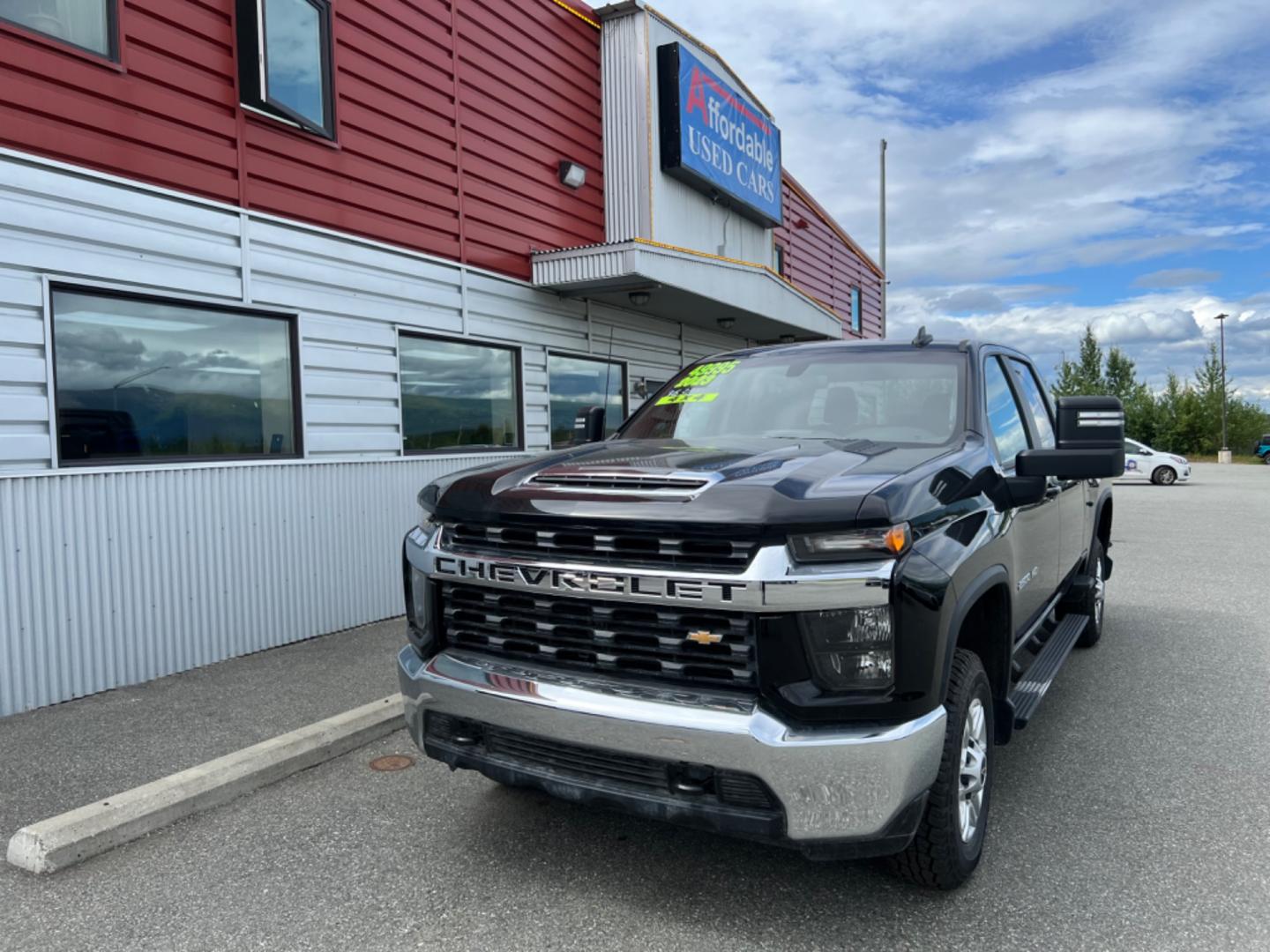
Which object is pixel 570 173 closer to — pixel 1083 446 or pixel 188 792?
pixel 1083 446

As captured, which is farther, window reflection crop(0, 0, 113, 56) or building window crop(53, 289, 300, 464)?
building window crop(53, 289, 300, 464)

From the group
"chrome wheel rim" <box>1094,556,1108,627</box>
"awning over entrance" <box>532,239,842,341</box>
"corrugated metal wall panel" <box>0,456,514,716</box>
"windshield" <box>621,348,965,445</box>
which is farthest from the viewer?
"awning over entrance" <box>532,239,842,341</box>

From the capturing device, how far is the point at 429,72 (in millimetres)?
7734

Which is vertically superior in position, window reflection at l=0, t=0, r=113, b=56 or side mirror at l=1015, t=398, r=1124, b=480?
window reflection at l=0, t=0, r=113, b=56

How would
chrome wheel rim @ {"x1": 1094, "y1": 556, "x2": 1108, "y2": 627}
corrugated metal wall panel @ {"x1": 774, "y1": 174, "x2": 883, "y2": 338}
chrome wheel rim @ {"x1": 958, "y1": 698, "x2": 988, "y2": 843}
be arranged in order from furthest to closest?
corrugated metal wall panel @ {"x1": 774, "y1": 174, "x2": 883, "y2": 338}
chrome wheel rim @ {"x1": 1094, "y1": 556, "x2": 1108, "y2": 627}
chrome wheel rim @ {"x1": 958, "y1": 698, "x2": 988, "y2": 843}

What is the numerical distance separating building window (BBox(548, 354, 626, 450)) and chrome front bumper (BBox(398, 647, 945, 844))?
6.57 metres

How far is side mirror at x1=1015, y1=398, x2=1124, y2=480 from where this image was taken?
10.6 ft

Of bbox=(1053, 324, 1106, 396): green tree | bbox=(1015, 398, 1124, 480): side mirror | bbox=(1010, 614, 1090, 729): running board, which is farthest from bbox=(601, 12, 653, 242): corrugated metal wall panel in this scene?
bbox=(1053, 324, 1106, 396): green tree

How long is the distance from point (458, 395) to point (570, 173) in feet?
9.58

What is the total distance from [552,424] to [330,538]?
3.31 m

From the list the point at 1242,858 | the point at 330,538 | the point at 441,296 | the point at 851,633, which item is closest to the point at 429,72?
the point at 441,296

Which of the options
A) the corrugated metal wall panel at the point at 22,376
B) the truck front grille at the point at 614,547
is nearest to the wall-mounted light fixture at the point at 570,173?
the corrugated metal wall panel at the point at 22,376

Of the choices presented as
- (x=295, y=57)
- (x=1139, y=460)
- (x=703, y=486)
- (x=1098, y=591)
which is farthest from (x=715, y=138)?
(x=1139, y=460)

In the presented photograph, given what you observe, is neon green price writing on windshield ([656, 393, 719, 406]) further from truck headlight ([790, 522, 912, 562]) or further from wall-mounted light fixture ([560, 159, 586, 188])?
wall-mounted light fixture ([560, 159, 586, 188])
